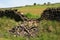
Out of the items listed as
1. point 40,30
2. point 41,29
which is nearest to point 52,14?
point 41,29

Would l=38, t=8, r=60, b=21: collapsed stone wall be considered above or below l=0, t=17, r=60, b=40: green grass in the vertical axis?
above

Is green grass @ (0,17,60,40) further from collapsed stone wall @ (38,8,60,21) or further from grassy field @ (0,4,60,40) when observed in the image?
collapsed stone wall @ (38,8,60,21)

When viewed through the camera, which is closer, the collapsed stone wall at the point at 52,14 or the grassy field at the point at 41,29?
the grassy field at the point at 41,29

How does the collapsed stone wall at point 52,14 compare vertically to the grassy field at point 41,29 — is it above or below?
above

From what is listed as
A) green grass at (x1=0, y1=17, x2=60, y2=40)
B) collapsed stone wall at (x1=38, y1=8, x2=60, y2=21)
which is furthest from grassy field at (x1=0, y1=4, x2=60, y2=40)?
collapsed stone wall at (x1=38, y1=8, x2=60, y2=21)

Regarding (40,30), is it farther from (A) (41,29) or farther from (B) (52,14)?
(B) (52,14)

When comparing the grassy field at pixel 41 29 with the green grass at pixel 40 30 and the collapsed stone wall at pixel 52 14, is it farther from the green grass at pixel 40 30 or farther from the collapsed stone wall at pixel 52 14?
the collapsed stone wall at pixel 52 14

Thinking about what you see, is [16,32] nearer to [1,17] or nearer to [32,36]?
[32,36]

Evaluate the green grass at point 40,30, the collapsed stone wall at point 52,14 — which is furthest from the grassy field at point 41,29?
the collapsed stone wall at point 52,14

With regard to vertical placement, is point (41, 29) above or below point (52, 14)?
below

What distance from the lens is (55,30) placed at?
23.1 m

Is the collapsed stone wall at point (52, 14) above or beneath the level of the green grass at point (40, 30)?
above

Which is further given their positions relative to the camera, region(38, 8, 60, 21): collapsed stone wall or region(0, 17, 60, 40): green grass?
region(38, 8, 60, 21): collapsed stone wall

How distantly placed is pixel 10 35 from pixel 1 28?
2.49 m
